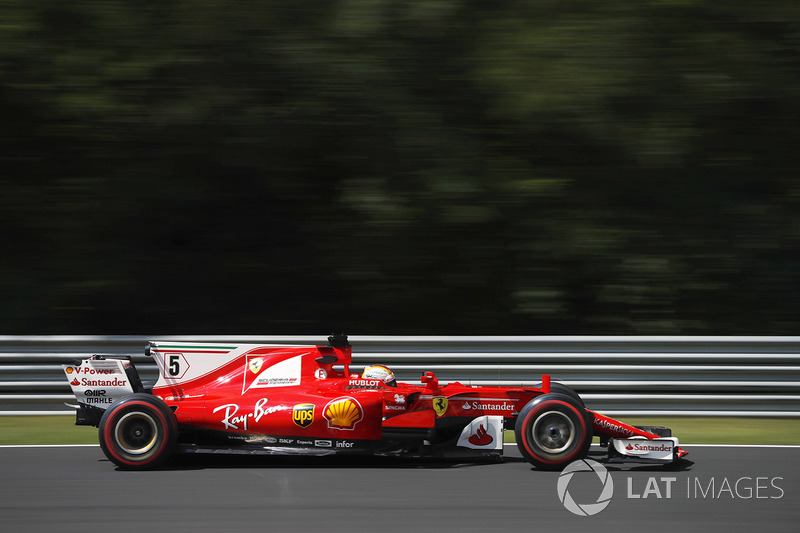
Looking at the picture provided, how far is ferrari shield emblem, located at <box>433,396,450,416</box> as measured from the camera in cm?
698

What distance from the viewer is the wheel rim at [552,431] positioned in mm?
6781

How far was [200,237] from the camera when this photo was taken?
1126 cm

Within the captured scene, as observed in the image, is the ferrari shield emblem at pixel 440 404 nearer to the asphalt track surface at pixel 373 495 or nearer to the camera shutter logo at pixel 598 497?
the asphalt track surface at pixel 373 495

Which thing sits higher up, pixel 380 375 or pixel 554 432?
pixel 380 375

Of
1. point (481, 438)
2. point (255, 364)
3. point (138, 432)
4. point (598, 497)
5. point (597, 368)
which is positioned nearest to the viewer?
point (598, 497)

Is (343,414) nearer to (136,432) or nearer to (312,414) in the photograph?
(312,414)

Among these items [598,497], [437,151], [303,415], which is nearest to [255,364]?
[303,415]

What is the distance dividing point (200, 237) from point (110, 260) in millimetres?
1106

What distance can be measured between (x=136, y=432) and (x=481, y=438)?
2.61 meters

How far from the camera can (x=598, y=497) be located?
5777mm

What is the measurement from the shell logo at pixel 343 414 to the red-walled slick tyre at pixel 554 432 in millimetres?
1201

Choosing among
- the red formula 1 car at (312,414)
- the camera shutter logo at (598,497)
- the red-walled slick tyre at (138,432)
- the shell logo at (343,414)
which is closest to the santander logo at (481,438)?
the red formula 1 car at (312,414)

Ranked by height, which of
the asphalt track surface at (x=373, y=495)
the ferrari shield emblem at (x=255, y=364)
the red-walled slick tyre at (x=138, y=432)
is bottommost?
the asphalt track surface at (x=373, y=495)

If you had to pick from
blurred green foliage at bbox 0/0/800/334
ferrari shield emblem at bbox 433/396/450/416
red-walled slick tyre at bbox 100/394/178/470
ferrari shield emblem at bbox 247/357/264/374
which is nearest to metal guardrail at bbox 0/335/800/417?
ferrari shield emblem at bbox 247/357/264/374
